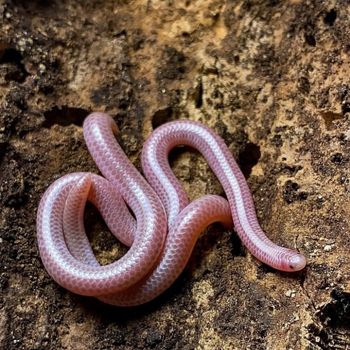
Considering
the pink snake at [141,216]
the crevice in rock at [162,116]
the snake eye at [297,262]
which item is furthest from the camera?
the crevice in rock at [162,116]

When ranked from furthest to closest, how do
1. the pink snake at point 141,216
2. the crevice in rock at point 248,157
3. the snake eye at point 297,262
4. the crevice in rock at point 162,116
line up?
the crevice in rock at point 162,116
the crevice in rock at point 248,157
the pink snake at point 141,216
the snake eye at point 297,262

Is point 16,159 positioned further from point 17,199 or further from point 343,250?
point 343,250

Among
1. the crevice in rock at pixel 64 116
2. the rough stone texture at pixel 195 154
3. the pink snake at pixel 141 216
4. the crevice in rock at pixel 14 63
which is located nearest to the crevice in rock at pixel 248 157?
the rough stone texture at pixel 195 154

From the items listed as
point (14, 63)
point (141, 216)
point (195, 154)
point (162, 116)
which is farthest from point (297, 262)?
point (14, 63)

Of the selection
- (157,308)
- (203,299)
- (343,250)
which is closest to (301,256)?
(343,250)

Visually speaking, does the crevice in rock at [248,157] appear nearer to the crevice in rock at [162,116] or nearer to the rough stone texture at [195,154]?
the rough stone texture at [195,154]

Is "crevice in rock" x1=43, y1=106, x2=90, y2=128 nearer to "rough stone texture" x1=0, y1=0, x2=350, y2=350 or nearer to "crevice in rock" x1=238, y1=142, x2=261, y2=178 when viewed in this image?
"rough stone texture" x1=0, y1=0, x2=350, y2=350
